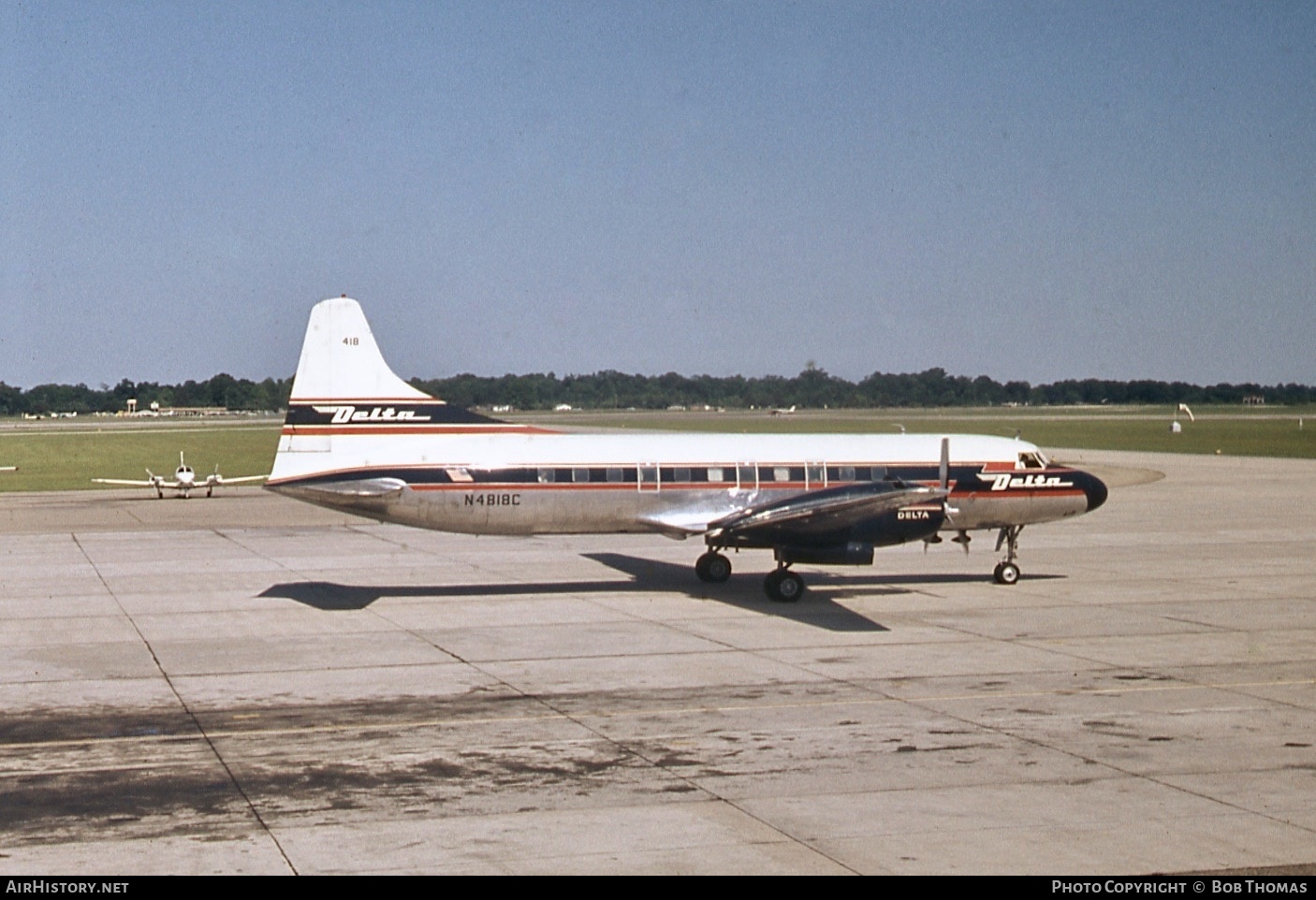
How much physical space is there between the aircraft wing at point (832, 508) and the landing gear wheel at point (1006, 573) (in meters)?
4.81

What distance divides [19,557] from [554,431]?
54.3 ft

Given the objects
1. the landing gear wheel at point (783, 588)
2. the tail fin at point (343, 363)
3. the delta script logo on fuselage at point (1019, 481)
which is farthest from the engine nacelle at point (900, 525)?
the tail fin at point (343, 363)

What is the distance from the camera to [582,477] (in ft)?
92.2

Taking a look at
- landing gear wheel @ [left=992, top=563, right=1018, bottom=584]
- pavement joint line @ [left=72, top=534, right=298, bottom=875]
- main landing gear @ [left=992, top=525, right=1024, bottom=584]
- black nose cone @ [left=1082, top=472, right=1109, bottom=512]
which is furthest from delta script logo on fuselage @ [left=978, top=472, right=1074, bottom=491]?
pavement joint line @ [left=72, top=534, right=298, bottom=875]

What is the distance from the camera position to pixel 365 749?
1582 cm

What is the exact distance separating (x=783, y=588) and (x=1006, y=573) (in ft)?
19.9

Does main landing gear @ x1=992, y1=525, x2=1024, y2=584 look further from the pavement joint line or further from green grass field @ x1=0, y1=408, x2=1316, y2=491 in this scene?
green grass field @ x1=0, y1=408, x2=1316, y2=491

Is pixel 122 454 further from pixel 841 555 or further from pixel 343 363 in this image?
pixel 841 555

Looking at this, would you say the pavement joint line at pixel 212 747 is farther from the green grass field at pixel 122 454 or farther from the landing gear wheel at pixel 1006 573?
the green grass field at pixel 122 454

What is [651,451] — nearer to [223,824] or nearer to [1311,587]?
[1311,587]

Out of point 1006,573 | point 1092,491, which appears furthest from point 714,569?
point 1092,491

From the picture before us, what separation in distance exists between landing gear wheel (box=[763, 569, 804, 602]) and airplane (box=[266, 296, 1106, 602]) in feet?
0.09
